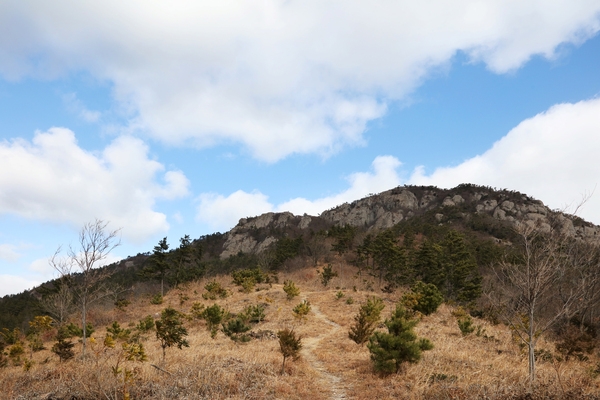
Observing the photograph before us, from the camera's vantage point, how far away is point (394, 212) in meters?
97.9

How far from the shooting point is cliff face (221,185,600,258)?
3199 inches

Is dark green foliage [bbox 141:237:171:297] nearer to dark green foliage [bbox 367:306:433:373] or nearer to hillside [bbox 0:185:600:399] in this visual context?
hillside [bbox 0:185:600:399]

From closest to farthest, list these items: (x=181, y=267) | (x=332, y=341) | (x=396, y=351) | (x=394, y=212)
Result: (x=396, y=351), (x=332, y=341), (x=181, y=267), (x=394, y=212)

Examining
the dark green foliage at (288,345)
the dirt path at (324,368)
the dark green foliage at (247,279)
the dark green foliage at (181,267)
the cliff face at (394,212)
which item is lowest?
the dirt path at (324,368)

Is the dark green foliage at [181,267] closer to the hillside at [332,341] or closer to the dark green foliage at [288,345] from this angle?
the hillside at [332,341]

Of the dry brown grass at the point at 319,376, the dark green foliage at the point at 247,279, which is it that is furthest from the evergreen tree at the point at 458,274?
the dark green foliage at the point at 247,279

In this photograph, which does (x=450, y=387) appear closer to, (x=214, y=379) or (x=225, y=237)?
(x=214, y=379)

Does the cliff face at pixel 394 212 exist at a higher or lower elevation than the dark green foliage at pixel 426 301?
higher

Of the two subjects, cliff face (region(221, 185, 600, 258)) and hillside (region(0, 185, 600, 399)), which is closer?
hillside (region(0, 185, 600, 399))

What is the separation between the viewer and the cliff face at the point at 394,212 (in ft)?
267

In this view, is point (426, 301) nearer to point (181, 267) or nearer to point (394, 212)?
point (181, 267)

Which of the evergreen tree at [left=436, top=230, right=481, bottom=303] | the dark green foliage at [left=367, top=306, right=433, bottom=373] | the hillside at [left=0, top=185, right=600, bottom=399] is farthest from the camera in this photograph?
the evergreen tree at [left=436, top=230, right=481, bottom=303]

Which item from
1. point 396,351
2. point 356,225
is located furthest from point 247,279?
point 356,225

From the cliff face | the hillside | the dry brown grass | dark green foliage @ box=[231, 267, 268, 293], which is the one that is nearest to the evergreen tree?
the hillside
